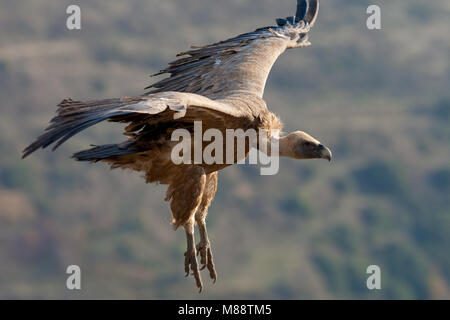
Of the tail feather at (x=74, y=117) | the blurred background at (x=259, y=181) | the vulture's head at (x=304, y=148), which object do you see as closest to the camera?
the tail feather at (x=74, y=117)

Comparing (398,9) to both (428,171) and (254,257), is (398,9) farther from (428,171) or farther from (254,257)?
(254,257)

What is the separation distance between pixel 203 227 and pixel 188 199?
86 centimetres

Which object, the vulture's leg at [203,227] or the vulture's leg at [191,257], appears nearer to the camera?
the vulture's leg at [191,257]

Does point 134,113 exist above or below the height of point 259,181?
below

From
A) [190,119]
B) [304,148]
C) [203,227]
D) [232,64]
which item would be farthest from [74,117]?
[232,64]

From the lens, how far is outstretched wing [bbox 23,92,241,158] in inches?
403

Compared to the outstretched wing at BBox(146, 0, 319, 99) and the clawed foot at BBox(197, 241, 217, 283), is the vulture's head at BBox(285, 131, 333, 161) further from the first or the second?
the clawed foot at BBox(197, 241, 217, 283)

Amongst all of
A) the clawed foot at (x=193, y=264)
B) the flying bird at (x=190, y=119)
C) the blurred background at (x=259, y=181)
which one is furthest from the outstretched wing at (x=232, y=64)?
the blurred background at (x=259, y=181)

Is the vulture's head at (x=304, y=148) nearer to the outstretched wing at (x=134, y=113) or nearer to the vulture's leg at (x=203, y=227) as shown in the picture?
the vulture's leg at (x=203, y=227)

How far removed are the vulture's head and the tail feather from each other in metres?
2.30

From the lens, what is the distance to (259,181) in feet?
259

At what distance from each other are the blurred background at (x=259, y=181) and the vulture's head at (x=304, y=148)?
51.4 m

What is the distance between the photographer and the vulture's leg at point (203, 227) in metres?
12.5

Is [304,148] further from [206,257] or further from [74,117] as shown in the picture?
[74,117]
